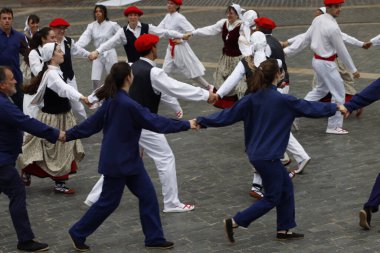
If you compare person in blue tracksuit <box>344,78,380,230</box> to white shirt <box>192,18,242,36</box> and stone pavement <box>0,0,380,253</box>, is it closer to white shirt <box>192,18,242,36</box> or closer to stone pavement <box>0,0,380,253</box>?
stone pavement <box>0,0,380,253</box>

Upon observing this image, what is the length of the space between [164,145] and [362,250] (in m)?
2.31

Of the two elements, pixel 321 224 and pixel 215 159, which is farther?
pixel 215 159

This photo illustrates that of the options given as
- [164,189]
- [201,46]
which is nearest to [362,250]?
[164,189]

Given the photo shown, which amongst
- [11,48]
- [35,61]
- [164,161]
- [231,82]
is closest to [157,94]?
[164,161]

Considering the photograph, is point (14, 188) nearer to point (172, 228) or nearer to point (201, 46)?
point (172, 228)

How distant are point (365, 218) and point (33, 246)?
297 cm

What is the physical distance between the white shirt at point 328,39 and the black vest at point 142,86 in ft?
11.5

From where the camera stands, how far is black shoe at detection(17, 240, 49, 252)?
8461mm

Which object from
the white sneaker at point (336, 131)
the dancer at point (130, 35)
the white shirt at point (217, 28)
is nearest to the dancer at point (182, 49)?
the white shirt at point (217, 28)

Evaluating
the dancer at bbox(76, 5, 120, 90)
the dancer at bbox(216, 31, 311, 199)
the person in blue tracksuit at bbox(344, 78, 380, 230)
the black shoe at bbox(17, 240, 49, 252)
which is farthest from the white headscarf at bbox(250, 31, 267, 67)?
the dancer at bbox(76, 5, 120, 90)

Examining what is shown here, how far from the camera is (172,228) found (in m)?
8.97

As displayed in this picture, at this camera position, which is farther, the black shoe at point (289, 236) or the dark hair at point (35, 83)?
the dark hair at point (35, 83)

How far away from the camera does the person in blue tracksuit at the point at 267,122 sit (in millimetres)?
8273

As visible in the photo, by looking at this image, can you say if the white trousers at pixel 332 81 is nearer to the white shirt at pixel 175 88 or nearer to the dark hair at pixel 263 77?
the white shirt at pixel 175 88
